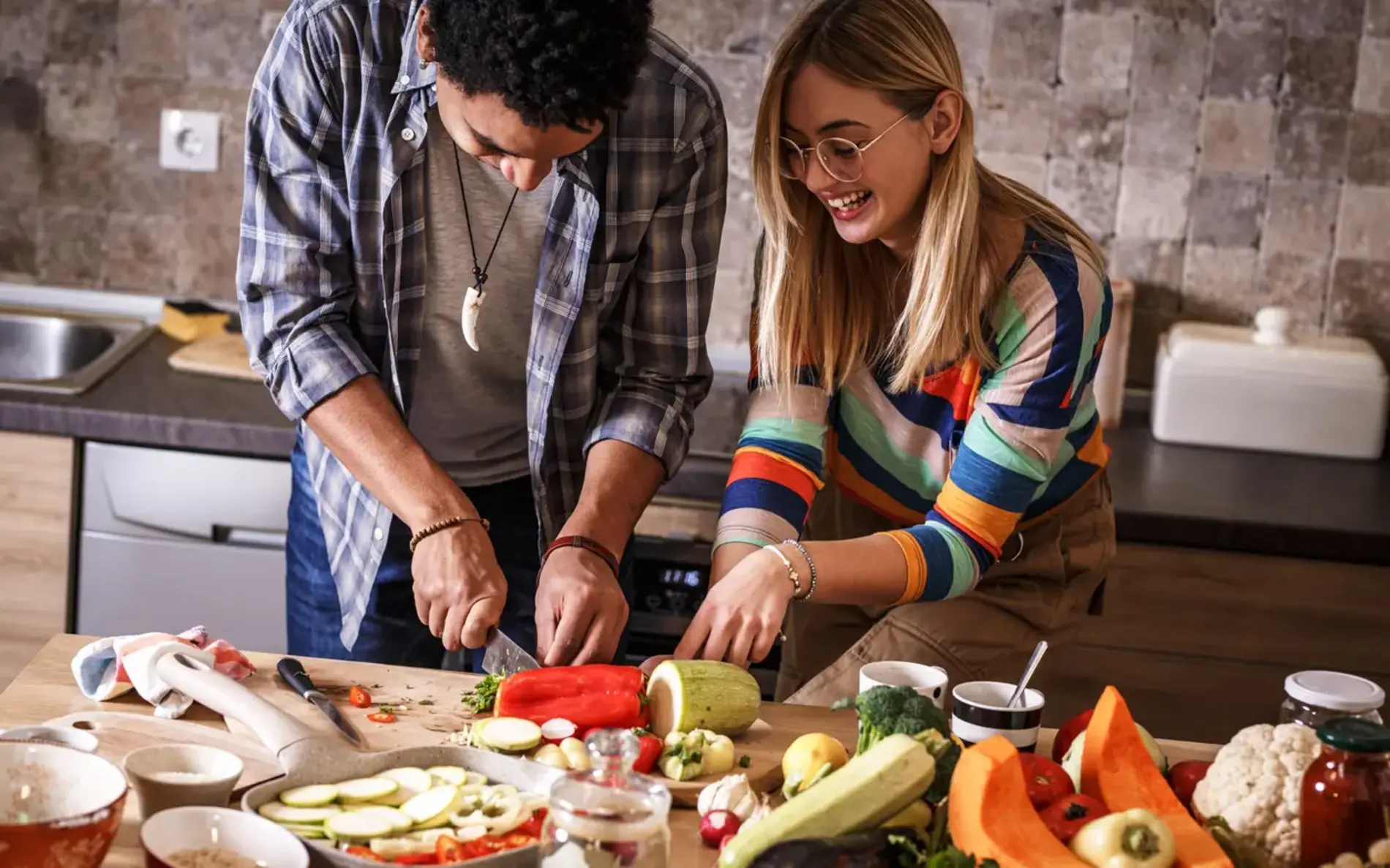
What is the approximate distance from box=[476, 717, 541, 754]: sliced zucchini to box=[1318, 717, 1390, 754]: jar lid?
666 millimetres

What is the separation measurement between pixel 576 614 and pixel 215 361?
4.49 feet

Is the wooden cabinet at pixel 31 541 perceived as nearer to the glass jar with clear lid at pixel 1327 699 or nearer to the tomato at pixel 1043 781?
the tomato at pixel 1043 781

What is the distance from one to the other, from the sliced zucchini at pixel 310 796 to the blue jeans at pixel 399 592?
26.7 inches

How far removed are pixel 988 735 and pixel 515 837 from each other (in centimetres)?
44

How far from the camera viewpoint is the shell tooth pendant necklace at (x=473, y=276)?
1756 millimetres

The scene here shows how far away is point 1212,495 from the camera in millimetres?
2510

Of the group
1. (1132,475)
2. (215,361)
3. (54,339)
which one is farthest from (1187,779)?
(54,339)

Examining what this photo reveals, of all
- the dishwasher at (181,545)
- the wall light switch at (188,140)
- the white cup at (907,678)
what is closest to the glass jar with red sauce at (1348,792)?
the white cup at (907,678)

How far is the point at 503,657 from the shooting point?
1.56 meters

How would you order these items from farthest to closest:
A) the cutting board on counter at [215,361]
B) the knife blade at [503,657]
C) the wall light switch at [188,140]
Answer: the wall light switch at [188,140] < the cutting board on counter at [215,361] < the knife blade at [503,657]

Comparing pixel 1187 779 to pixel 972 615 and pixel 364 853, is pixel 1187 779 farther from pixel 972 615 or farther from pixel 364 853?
pixel 364 853

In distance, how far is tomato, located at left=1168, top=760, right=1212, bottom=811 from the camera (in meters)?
1.33

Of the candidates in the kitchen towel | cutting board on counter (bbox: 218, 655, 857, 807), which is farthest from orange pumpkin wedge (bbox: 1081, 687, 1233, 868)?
the kitchen towel

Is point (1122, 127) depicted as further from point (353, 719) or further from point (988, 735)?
point (353, 719)
